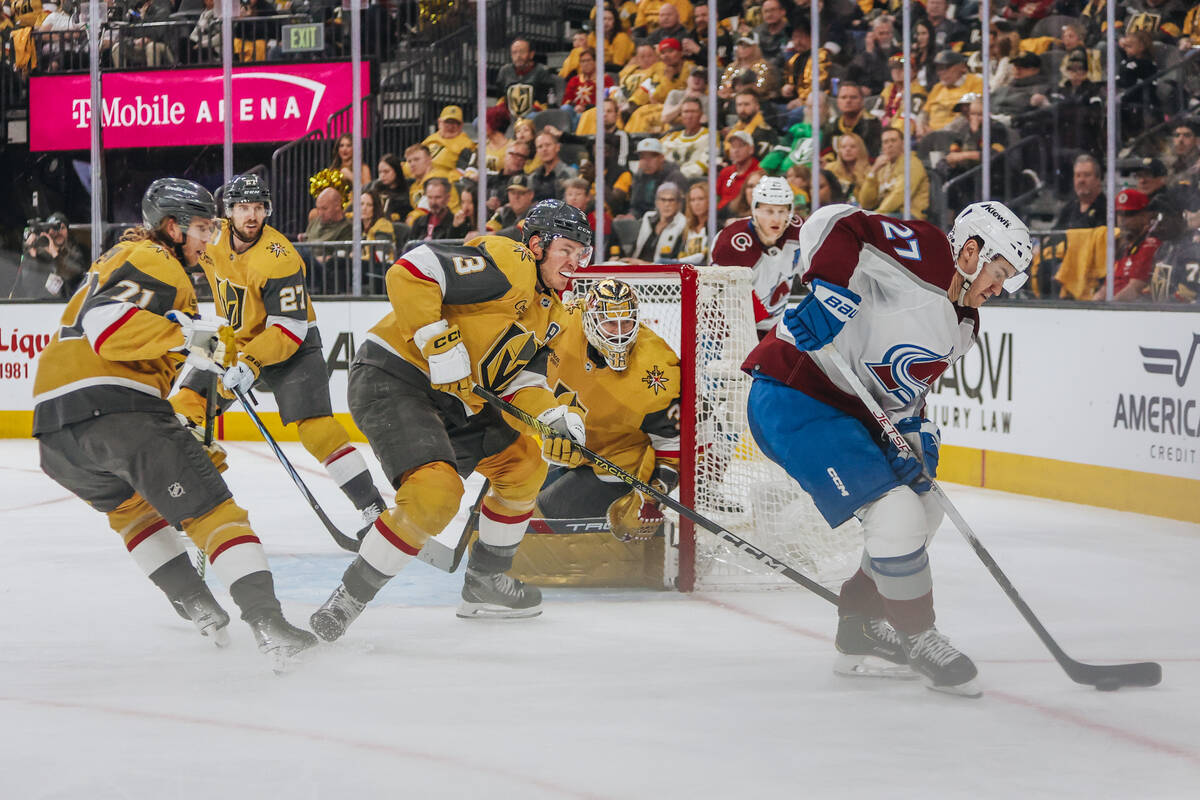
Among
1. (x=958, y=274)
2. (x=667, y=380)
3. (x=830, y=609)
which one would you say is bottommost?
(x=830, y=609)

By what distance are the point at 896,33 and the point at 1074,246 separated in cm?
189

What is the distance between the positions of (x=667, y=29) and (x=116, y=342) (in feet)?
19.2

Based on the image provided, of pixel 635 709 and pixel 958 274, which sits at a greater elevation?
pixel 958 274

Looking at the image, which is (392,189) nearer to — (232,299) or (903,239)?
(232,299)

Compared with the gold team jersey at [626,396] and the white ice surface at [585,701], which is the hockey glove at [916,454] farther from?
the gold team jersey at [626,396]

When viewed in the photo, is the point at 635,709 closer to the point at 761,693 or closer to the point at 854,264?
the point at 761,693

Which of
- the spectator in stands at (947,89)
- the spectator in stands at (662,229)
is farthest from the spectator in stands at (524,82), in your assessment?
the spectator in stands at (947,89)

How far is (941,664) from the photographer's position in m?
2.85

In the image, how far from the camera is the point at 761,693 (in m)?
2.91

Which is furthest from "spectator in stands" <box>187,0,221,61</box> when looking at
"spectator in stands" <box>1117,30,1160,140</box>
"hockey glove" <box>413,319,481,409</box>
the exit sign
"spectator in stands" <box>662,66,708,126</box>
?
"hockey glove" <box>413,319,481,409</box>

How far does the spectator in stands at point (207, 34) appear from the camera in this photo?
26.1ft

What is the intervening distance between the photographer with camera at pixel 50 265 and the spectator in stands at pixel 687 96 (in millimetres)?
3141

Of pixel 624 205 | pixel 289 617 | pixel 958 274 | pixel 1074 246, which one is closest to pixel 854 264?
pixel 958 274

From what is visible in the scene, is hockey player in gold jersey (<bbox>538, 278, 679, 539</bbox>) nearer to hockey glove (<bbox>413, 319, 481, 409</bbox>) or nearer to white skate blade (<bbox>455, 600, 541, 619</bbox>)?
white skate blade (<bbox>455, 600, 541, 619</bbox>)
